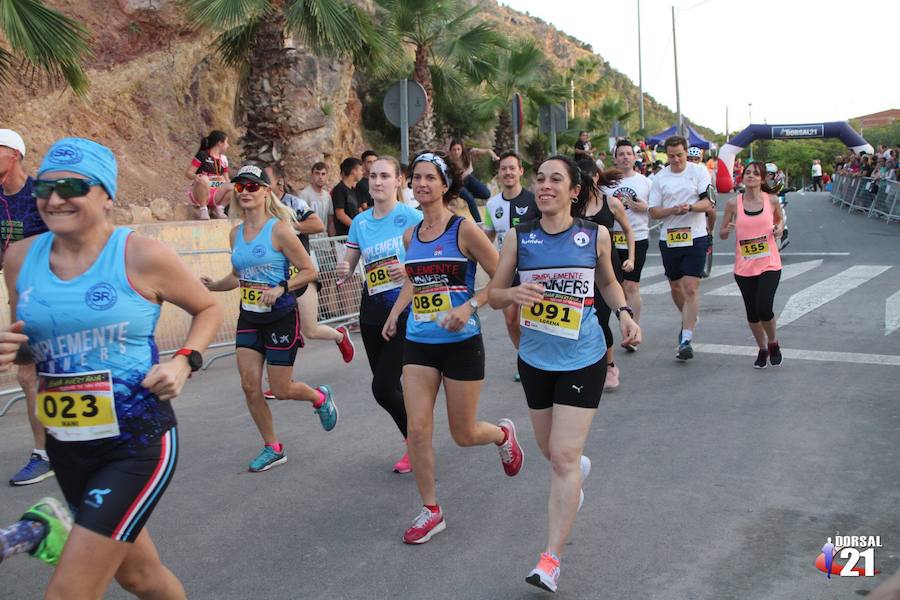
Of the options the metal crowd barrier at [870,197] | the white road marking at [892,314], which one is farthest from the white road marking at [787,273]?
the metal crowd barrier at [870,197]

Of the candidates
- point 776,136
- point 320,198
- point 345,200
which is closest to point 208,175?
point 320,198

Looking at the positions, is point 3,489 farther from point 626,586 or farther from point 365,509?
point 626,586

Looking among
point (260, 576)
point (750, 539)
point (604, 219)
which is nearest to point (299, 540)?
point (260, 576)

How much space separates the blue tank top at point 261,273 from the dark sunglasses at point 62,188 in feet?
9.32

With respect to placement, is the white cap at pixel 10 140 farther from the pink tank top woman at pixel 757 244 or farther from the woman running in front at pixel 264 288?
the pink tank top woman at pixel 757 244

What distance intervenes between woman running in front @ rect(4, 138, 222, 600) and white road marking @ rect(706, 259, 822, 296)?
10.7 m

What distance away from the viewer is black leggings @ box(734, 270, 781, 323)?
26.7 feet

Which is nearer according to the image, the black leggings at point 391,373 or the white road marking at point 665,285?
the black leggings at point 391,373

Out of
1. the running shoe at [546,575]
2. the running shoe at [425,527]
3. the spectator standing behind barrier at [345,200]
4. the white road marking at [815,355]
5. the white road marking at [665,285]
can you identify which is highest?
the spectator standing behind barrier at [345,200]

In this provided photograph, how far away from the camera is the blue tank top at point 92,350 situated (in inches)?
116

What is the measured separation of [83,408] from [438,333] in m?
2.11

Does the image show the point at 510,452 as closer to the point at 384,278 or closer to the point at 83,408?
the point at 384,278

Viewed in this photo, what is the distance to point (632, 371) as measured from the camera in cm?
846

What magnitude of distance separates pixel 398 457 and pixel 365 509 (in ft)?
3.33
